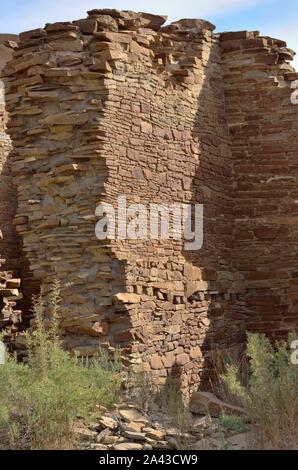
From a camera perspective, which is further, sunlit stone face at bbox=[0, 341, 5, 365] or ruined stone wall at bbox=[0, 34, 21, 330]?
ruined stone wall at bbox=[0, 34, 21, 330]

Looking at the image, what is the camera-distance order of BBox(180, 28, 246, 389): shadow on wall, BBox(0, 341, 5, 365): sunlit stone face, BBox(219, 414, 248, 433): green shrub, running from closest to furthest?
BBox(219, 414, 248, 433): green shrub < BBox(0, 341, 5, 365): sunlit stone face < BBox(180, 28, 246, 389): shadow on wall

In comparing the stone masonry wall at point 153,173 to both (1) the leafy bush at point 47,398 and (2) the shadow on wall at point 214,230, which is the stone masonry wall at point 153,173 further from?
(1) the leafy bush at point 47,398

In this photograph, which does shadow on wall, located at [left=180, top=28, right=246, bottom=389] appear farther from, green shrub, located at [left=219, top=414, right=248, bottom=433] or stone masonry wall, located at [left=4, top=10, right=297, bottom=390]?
green shrub, located at [left=219, top=414, right=248, bottom=433]

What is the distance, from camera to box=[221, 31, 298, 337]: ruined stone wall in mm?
12234

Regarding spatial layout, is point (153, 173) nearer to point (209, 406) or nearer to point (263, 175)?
point (263, 175)

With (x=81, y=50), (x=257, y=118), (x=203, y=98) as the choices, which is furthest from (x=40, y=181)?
(x=257, y=118)

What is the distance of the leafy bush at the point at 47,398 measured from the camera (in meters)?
7.16

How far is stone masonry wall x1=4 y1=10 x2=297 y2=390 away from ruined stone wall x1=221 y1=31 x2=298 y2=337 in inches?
0.7

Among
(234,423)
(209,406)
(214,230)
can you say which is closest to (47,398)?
(234,423)

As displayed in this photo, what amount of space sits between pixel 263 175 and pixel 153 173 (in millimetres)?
2366

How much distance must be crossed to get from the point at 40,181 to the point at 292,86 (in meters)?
4.43

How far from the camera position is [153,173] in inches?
421

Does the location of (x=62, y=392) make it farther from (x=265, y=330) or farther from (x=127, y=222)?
(x=265, y=330)

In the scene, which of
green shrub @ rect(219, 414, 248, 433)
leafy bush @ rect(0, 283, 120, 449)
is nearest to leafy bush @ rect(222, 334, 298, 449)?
green shrub @ rect(219, 414, 248, 433)
